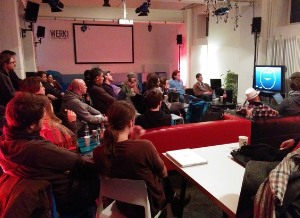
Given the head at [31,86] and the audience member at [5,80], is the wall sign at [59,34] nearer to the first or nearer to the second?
the audience member at [5,80]

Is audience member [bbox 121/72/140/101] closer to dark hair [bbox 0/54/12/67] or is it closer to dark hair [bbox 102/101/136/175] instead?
dark hair [bbox 0/54/12/67]

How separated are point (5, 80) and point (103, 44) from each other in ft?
22.3

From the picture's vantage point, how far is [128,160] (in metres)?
1.68

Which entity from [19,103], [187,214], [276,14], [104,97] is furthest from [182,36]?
[19,103]

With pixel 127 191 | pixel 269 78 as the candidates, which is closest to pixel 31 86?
pixel 127 191

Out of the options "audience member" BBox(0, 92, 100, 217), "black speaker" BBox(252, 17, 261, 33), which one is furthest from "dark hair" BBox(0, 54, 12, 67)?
"black speaker" BBox(252, 17, 261, 33)

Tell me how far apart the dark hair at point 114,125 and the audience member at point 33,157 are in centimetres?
22

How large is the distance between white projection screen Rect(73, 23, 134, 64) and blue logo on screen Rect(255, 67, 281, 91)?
565 cm

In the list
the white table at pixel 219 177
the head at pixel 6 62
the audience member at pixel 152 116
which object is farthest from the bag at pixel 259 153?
the head at pixel 6 62

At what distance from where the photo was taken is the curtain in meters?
5.59

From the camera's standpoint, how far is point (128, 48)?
10500 millimetres

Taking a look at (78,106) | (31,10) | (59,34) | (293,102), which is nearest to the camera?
(78,106)

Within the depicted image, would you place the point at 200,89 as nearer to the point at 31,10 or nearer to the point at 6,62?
the point at 31,10

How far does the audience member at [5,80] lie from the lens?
3.62 metres
